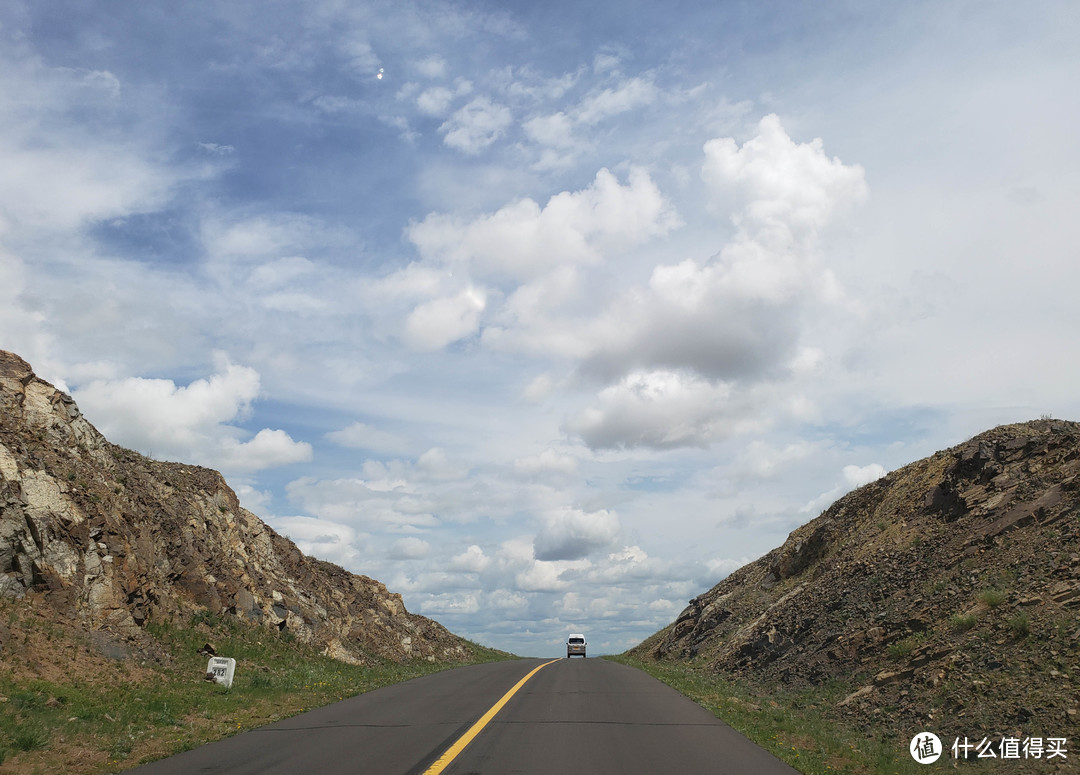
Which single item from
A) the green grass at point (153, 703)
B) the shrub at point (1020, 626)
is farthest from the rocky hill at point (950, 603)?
the green grass at point (153, 703)

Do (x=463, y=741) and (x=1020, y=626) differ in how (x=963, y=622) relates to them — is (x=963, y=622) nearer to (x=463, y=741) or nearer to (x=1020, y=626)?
(x=1020, y=626)

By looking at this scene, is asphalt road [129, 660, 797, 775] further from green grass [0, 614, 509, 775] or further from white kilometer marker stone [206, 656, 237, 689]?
white kilometer marker stone [206, 656, 237, 689]

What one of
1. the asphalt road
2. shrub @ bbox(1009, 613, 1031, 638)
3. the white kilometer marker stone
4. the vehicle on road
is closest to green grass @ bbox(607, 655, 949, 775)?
the asphalt road

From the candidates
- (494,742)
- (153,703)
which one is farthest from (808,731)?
(153,703)

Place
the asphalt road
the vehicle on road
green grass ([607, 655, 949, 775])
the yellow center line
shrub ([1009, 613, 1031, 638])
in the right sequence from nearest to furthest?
the yellow center line
the asphalt road
green grass ([607, 655, 949, 775])
shrub ([1009, 613, 1031, 638])
the vehicle on road

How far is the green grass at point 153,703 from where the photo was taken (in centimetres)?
944

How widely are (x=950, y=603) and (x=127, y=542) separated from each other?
21625mm

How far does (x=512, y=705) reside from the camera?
14148 mm

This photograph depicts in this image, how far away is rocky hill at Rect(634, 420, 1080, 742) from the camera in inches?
423

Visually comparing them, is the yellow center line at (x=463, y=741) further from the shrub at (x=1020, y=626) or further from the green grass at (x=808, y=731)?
the shrub at (x=1020, y=626)

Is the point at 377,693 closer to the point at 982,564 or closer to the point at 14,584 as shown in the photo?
the point at 14,584

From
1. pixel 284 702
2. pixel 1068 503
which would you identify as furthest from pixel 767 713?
pixel 284 702

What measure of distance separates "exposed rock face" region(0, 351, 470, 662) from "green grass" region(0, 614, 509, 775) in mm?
1629

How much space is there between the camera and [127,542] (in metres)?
19.3
